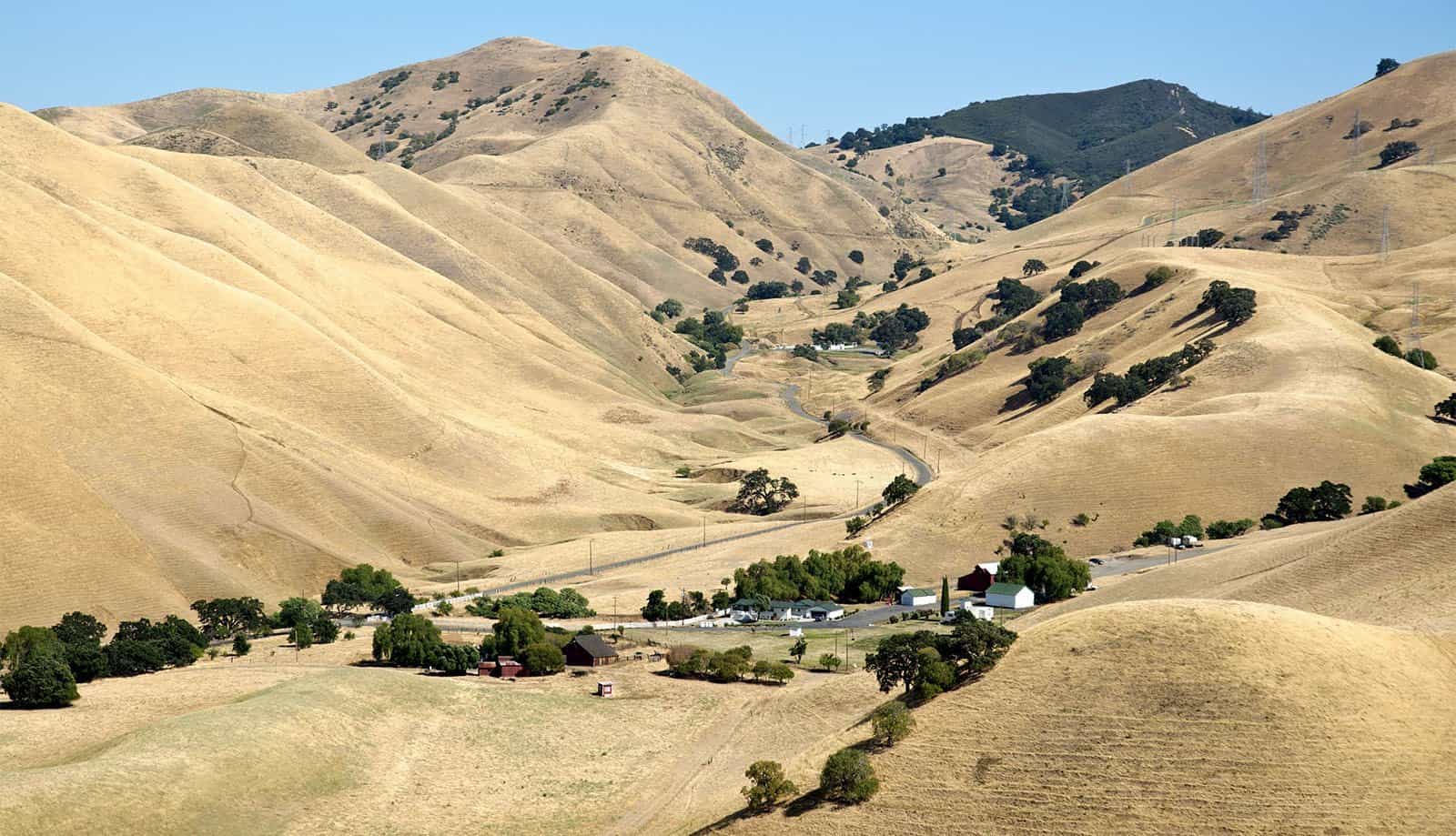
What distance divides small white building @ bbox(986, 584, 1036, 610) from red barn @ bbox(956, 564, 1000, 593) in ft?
14.9

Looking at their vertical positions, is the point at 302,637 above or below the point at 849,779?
above

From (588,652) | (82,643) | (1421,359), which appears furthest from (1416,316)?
(82,643)

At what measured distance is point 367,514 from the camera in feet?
397

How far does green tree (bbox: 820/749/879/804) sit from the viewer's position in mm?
55531

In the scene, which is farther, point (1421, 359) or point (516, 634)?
point (1421, 359)

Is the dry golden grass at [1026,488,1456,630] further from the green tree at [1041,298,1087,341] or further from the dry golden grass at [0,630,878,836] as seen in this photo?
the green tree at [1041,298,1087,341]

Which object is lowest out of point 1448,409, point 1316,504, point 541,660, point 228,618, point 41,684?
point 541,660

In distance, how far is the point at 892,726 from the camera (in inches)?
2295

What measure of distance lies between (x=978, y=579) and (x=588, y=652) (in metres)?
31.7

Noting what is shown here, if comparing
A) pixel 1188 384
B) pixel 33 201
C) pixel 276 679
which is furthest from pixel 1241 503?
pixel 33 201

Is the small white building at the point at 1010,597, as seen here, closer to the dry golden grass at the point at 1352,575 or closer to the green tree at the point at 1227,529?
the dry golden grass at the point at 1352,575

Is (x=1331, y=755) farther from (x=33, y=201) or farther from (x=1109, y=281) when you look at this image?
(x=1109, y=281)

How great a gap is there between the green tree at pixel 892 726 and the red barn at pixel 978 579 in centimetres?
4383

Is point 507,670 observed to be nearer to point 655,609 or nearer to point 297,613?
point 655,609
